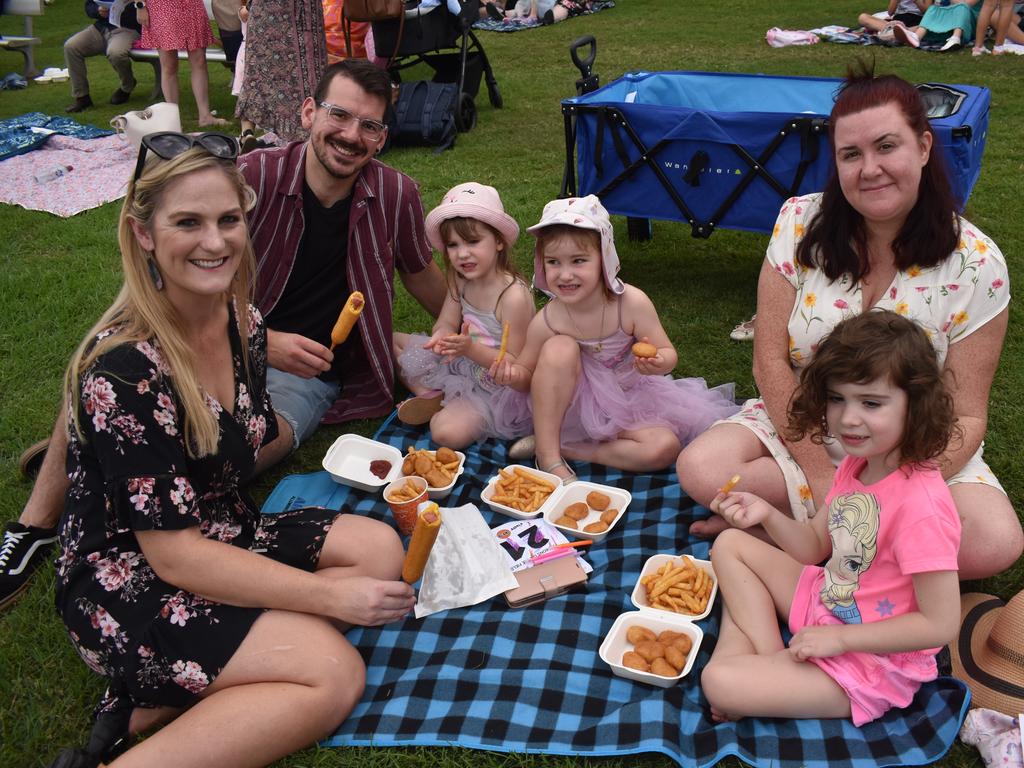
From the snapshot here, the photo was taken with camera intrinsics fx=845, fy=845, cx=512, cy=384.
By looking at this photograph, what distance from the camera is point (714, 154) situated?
14.2ft

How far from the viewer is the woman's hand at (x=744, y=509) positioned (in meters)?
2.45

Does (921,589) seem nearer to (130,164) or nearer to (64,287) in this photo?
(64,287)

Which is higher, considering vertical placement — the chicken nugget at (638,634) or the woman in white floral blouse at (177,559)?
the woman in white floral blouse at (177,559)

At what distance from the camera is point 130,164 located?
766cm

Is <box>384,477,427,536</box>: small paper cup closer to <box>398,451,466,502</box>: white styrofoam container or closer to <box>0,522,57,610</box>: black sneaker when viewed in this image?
<box>398,451,466,502</box>: white styrofoam container

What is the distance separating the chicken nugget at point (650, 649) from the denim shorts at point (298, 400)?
1.80m

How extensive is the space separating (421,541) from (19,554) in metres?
1.52

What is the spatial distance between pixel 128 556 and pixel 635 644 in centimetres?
145

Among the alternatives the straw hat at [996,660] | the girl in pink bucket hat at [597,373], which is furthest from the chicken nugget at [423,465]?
the straw hat at [996,660]

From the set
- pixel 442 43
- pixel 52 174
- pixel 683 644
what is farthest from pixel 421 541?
pixel 442 43

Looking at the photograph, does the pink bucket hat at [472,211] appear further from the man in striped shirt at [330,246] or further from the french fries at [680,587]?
the french fries at [680,587]

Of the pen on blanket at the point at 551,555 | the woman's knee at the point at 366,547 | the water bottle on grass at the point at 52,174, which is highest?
the water bottle on grass at the point at 52,174

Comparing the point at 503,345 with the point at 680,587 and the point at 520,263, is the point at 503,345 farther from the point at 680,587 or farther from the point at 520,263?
the point at 520,263

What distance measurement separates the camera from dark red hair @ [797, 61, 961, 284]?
2.52 m
